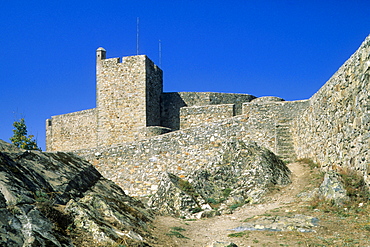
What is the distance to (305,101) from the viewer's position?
17078mm

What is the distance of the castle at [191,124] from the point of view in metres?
10.2

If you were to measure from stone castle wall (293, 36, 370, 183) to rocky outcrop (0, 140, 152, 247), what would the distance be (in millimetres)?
5883

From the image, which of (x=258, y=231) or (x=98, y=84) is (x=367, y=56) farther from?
(x=98, y=84)

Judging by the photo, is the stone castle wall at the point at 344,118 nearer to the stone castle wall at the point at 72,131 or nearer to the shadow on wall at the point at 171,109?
the shadow on wall at the point at 171,109

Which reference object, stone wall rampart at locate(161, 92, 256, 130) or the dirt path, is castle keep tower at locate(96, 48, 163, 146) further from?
the dirt path

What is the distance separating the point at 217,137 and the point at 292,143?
12.1 feet

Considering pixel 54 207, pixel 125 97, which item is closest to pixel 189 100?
pixel 125 97

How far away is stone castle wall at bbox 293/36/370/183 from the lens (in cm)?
921

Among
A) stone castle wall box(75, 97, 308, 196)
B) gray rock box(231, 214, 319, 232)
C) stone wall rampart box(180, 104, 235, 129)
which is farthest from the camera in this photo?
stone wall rampart box(180, 104, 235, 129)

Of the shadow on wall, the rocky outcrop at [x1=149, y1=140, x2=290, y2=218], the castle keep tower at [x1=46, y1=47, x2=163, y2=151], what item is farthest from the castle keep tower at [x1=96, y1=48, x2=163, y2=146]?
the rocky outcrop at [x1=149, y1=140, x2=290, y2=218]

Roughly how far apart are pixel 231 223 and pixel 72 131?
2554 centimetres

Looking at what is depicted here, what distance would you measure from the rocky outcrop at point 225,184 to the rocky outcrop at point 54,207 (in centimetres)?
329

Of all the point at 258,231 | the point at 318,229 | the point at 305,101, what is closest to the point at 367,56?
the point at 318,229

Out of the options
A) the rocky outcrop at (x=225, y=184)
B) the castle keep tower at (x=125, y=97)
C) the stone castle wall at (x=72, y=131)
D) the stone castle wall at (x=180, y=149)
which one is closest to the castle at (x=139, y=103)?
the castle keep tower at (x=125, y=97)
